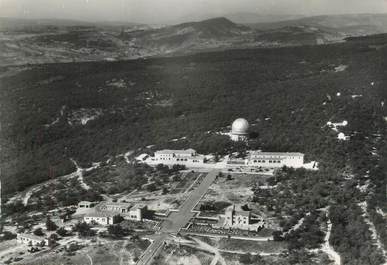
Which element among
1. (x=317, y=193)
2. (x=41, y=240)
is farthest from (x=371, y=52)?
(x=41, y=240)

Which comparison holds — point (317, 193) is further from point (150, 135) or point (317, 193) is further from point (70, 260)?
point (150, 135)

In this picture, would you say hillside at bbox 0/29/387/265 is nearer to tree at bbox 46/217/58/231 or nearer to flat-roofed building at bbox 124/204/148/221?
tree at bbox 46/217/58/231

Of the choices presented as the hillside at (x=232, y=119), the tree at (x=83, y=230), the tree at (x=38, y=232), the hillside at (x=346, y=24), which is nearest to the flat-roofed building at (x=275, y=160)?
the hillside at (x=232, y=119)

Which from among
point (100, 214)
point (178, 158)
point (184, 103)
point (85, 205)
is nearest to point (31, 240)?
point (100, 214)

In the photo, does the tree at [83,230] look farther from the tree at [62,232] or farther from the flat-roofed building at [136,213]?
the flat-roofed building at [136,213]

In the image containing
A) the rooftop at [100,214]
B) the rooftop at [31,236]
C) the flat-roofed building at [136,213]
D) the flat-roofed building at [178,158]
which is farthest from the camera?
the flat-roofed building at [178,158]
